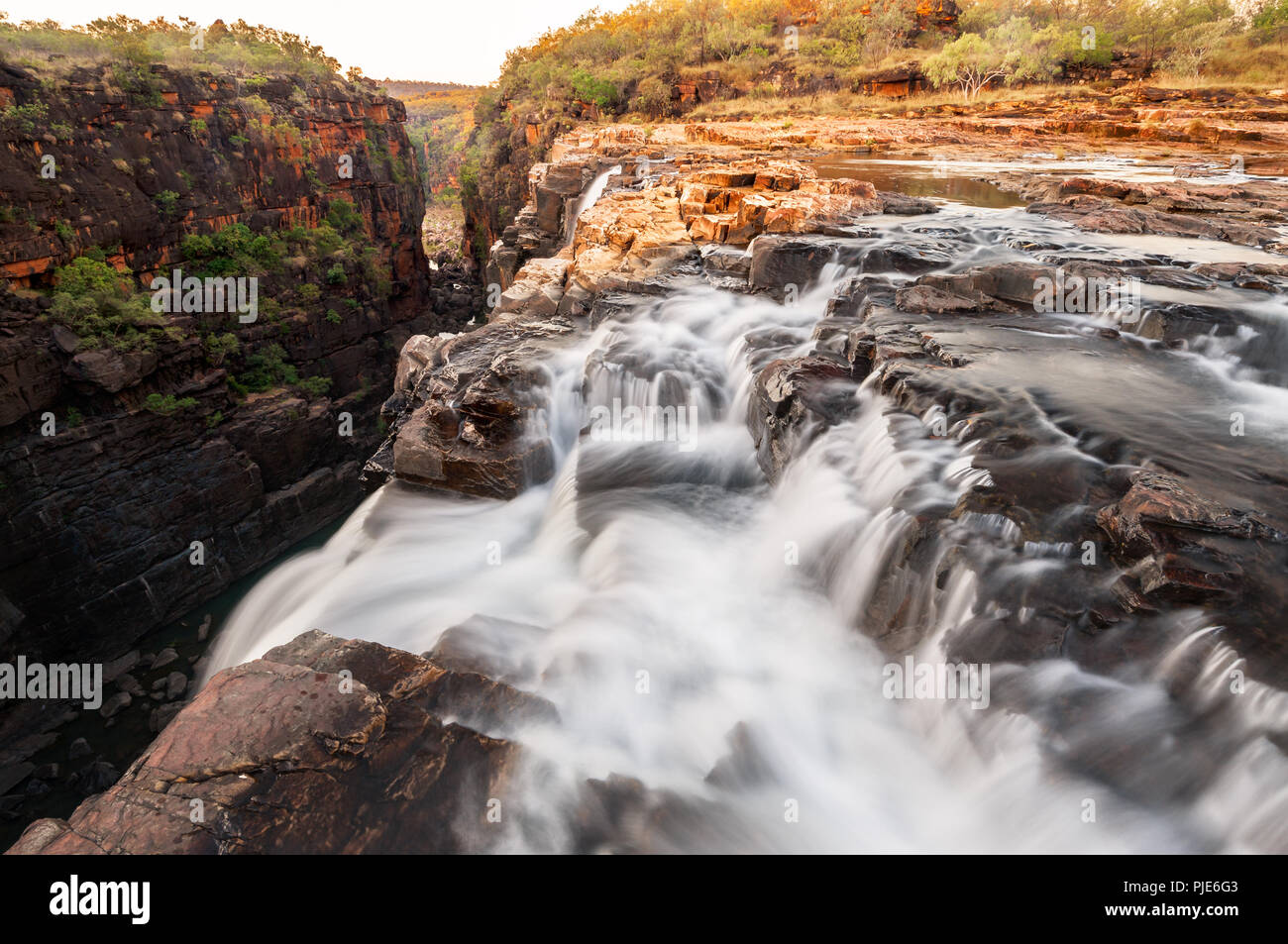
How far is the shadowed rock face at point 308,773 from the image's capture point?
2896 mm

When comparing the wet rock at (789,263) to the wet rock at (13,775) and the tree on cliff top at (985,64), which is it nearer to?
the wet rock at (13,775)

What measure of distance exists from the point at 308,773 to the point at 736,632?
3.18m

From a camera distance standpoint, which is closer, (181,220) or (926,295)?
(926,295)

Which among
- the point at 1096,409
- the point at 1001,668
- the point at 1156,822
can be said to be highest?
the point at 1096,409

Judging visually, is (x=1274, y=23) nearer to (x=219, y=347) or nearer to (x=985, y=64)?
(x=985, y=64)

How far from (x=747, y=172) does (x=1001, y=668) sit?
12625 mm

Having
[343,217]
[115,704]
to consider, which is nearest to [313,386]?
[343,217]

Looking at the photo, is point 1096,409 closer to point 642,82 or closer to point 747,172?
point 747,172

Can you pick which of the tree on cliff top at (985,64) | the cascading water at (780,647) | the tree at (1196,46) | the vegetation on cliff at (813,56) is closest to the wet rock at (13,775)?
the cascading water at (780,647)

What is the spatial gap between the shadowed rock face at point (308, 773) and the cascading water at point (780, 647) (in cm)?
41

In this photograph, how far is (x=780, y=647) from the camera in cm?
504

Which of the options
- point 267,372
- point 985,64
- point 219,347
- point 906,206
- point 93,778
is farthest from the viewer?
point 985,64
